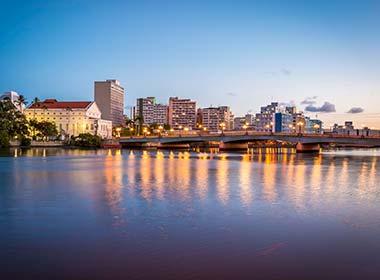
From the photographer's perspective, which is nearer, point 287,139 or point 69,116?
point 287,139

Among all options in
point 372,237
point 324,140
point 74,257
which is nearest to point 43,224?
point 74,257

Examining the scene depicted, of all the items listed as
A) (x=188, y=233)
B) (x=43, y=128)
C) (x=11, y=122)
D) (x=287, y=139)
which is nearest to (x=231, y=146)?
(x=287, y=139)

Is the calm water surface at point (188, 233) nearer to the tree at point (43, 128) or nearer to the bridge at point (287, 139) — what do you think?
the bridge at point (287, 139)

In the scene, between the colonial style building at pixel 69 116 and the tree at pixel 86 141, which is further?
the colonial style building at pixel 69 116

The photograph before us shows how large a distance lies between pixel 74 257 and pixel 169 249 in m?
3.54

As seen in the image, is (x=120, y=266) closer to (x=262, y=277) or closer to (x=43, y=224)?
(x=262, y=277)

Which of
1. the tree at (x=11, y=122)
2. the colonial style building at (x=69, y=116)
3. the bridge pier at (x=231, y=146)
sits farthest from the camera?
the colonial style building at (x=69, y=116)

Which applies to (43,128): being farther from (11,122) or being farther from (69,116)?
(69,116)

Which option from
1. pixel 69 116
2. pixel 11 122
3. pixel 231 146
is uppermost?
pixel 69 116

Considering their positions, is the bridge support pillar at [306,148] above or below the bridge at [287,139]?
below

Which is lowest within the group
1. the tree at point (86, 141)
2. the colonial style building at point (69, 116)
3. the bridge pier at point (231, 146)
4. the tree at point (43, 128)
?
the bridge pier at point (231, 146)

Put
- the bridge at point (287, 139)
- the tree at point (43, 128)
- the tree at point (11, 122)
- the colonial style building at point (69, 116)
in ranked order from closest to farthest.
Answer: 1. the bridge at point (287, 139)
2. the tree at point (11, 122)
3. the tree at point (43, 128)
4. the colonial style building at point (69, 116)

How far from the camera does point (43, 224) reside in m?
20.0

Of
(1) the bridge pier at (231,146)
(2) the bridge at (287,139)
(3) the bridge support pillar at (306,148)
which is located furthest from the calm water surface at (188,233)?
(1) the bridge pier at (231,146)
